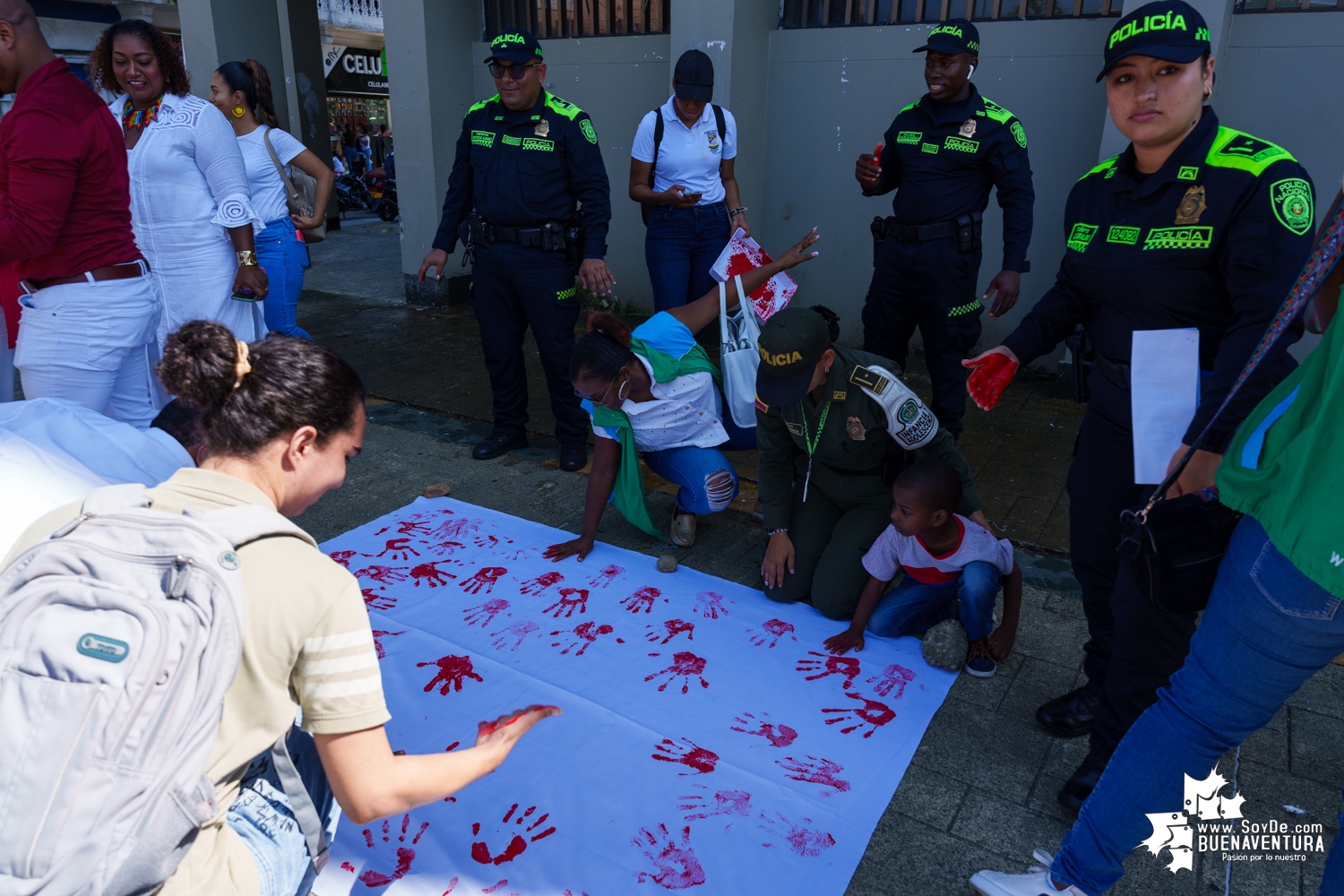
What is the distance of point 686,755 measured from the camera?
211cm

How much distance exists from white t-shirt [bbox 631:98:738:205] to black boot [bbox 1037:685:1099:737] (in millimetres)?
2944

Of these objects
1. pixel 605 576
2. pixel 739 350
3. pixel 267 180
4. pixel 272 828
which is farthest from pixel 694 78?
pixel 272 828

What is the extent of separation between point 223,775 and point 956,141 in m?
3.39

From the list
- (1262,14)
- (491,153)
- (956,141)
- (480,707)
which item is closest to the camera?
(480,707)

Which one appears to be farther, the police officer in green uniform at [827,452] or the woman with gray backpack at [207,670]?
the police officer in green uniform at [827,452]

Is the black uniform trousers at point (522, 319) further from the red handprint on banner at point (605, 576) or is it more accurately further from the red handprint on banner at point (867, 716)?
the red handprint on banner at point (867, 716)

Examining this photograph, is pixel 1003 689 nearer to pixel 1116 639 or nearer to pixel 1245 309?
pixel 1116 639

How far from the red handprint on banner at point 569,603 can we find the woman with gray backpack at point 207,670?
4.30 ft

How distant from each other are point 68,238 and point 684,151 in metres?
2.65

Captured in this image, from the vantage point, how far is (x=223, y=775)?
3.81 ft

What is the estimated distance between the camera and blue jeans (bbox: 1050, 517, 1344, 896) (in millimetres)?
1238

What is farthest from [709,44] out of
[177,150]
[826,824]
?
[826,824]

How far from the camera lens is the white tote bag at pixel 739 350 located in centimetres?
313

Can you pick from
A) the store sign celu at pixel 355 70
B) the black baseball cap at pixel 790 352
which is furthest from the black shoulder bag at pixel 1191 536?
the store sign celu at pixel 355 70
